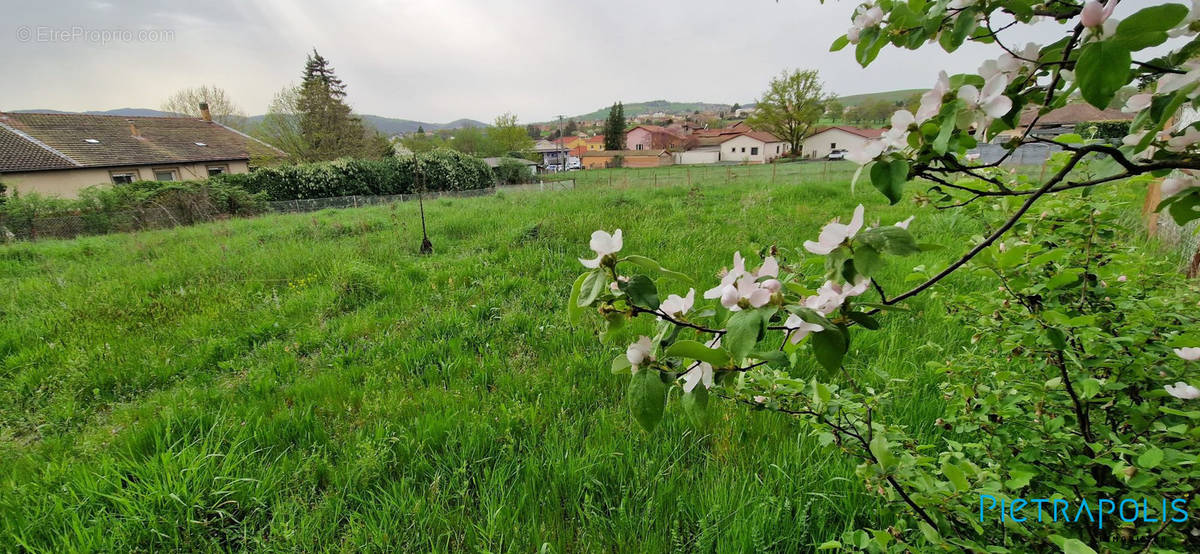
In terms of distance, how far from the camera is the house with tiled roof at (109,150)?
793 inches

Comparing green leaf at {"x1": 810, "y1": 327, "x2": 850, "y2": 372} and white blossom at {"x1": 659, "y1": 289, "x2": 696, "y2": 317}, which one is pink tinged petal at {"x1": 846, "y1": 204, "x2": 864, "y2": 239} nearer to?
green leaf at {"x1": 810, "y1": 327, "x2": 850, "y2": 372}

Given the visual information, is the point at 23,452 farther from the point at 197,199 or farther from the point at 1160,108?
the point at 197,199

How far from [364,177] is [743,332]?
23963mm

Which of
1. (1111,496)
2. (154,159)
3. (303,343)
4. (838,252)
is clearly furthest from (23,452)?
(154,159)

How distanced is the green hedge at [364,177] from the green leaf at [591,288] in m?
17.5

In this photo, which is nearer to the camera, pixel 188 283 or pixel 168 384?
pixel 168 384

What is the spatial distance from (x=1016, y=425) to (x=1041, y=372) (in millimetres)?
221

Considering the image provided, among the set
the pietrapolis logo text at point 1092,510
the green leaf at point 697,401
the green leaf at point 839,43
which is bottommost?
the pietrapolis logo text at point 1092,510

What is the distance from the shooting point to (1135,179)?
88 cm

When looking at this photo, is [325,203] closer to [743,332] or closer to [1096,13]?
[743,332]

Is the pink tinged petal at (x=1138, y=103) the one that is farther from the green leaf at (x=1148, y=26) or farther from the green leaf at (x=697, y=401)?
the green leaf at (x=697, y=401)

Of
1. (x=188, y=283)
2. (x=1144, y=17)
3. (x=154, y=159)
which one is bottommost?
(x=188, y=283)

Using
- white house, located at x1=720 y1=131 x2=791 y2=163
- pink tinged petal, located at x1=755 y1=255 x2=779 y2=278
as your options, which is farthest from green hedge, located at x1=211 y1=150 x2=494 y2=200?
white house, located at x1=720 y1=131 x2=791 y2=163

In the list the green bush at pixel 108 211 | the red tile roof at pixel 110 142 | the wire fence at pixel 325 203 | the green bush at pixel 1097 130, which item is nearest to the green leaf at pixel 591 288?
the green bush at pixel 1097 130
